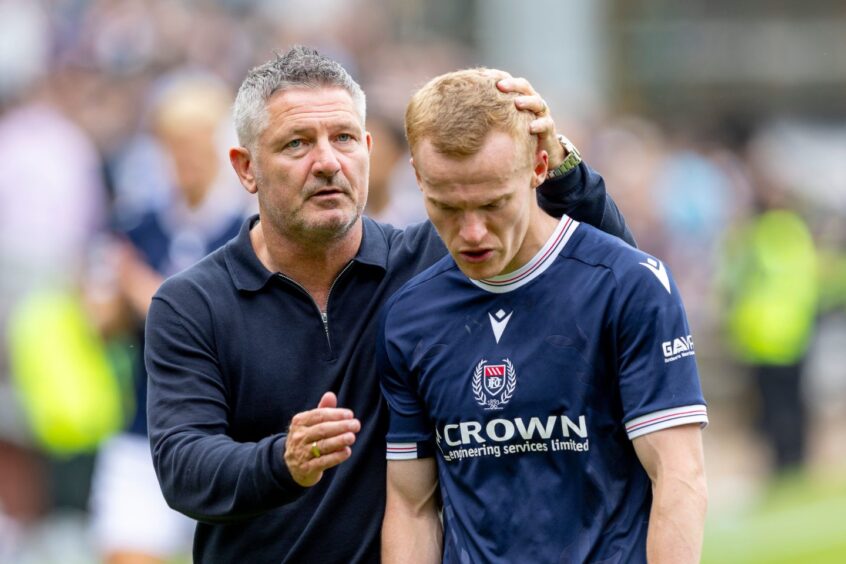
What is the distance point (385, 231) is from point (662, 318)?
3.73 feet

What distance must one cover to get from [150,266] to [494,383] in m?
3.79

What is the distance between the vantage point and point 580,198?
171 inches

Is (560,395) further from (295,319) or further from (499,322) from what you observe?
(295,319)

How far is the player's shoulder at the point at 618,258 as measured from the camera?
4043 mm

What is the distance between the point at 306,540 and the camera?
178 inches

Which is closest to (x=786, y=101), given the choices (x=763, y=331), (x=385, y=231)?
(x=763, y=331)

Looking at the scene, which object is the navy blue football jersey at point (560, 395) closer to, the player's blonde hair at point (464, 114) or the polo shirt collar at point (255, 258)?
the player's blonde hair at point (464, 114)

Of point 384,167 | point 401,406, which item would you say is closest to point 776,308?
point 384,167

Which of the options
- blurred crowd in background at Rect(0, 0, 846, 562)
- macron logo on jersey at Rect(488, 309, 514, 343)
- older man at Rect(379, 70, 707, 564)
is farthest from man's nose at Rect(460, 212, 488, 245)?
blurred crowd in background at Rect(0, 0, 846, 562)

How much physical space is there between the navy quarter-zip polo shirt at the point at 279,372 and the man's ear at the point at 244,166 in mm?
190

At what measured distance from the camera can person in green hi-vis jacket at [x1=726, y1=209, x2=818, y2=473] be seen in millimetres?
15172

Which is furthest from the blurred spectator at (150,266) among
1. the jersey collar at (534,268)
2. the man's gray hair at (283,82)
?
the jersey collar at (534,268)

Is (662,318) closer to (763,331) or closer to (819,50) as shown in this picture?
(763,331)

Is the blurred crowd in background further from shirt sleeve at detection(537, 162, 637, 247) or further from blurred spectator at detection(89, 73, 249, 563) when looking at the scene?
shirt sleeve at detection(537, 162, 637, 247)
